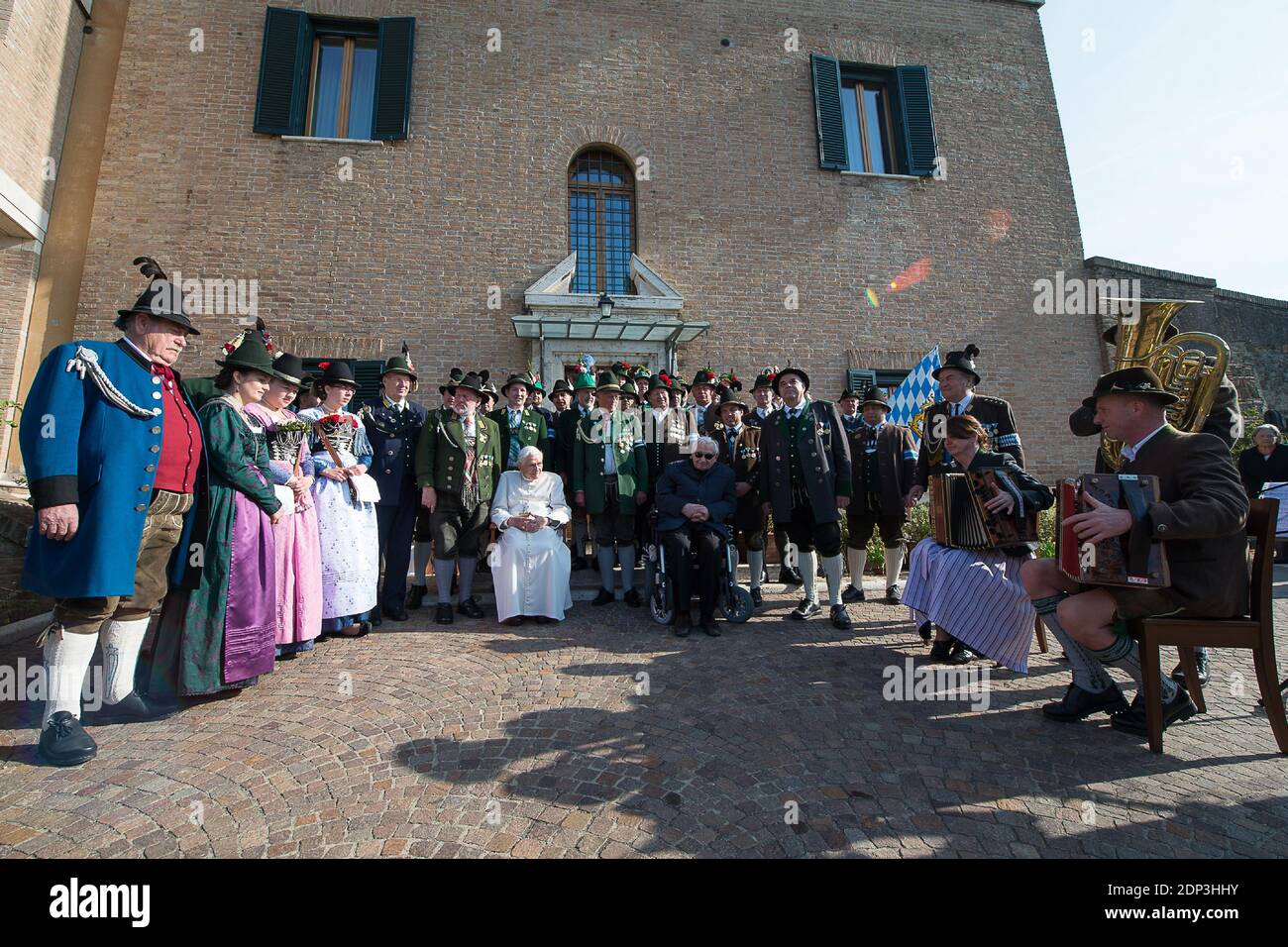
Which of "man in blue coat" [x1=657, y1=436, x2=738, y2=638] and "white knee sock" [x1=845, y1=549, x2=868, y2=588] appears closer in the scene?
"man in blue coat" [x1=657, y1=436, x2=738, y2=638]

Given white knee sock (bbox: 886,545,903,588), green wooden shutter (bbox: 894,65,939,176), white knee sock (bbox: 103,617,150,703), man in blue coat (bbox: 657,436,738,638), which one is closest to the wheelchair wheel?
man in blue coat (bbox: 657,436,738,638)

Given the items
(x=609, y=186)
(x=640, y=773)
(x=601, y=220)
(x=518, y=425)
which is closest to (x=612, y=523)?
(x=518, y=425)

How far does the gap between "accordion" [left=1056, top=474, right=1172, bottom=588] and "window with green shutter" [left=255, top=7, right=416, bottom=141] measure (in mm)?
11383

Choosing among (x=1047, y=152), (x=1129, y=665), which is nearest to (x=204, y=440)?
(x=1129, y=665)

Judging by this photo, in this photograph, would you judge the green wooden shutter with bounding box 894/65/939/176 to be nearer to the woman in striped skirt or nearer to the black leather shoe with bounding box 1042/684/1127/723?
the woman in striped skirt

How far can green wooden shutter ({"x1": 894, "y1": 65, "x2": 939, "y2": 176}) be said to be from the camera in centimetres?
1164

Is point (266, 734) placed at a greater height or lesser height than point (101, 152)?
lesser

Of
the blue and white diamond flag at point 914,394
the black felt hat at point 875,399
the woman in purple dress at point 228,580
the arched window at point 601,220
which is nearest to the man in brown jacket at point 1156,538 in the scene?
the black felt hat at point 875,399

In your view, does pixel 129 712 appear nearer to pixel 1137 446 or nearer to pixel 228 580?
pixel 228 580

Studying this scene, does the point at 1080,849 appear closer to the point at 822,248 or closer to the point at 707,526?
the point at 707,526

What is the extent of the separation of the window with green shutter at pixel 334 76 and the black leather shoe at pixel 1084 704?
12.0 m

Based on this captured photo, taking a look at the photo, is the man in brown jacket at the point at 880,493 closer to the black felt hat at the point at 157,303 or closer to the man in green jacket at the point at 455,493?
the man in green jacket at the point at 455,493

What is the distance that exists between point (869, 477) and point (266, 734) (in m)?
5.48
